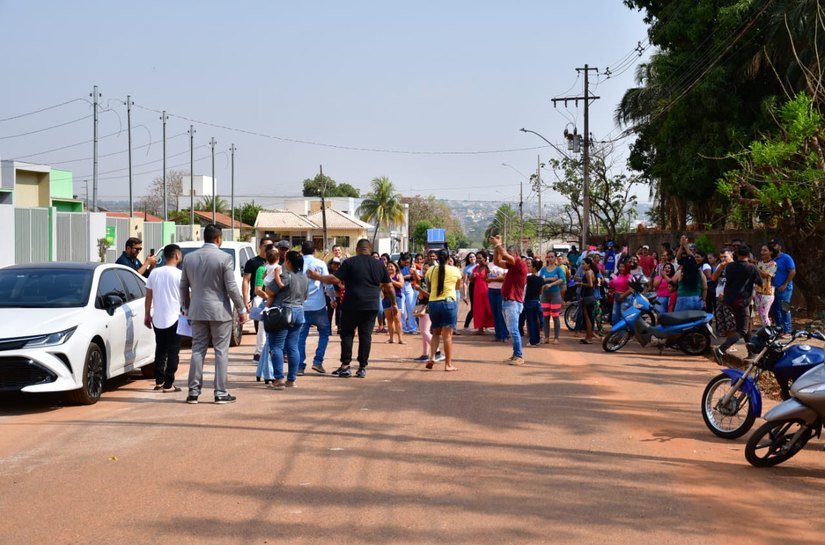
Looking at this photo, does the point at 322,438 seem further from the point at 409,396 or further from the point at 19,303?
the point at 19,303

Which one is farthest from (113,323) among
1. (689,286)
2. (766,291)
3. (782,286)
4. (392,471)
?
(782,286)

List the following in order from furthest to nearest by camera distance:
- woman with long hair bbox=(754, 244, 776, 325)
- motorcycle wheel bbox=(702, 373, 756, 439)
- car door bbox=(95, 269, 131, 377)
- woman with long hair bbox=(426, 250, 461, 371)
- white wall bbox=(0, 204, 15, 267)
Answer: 1. white wall bbox=(0, 204, 15, 267)
2. woman with long hair bbox=(754, 244, 776, 325)
3. woman with long hair bbox=(426, 250, 461, 371)
4. car door bbox=(95, 269, 131, 377)
5. motorcycle wheel bbox=(702, 373, 756, 439)

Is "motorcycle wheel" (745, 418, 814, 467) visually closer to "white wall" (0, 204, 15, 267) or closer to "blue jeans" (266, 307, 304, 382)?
"blue jeans" (266, 307, 304, 382)

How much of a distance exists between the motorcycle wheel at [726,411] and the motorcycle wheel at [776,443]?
936mm

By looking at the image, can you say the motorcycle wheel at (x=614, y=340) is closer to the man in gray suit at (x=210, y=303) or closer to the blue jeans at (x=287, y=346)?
the blue jeans at (x=287, y=346)

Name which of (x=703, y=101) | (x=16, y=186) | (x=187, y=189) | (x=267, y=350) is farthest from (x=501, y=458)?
(x=187, y=189)

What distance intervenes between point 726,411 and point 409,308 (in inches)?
481

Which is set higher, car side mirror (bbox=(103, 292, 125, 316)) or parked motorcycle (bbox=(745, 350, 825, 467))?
car side mirror (bbox=(103, 292, 125, 316))

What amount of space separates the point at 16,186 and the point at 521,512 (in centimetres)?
4390

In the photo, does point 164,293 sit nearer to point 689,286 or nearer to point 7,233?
point 689,286

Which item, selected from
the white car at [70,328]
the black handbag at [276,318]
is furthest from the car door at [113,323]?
the black handbag at [276,318]

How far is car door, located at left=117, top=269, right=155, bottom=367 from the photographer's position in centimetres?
1195

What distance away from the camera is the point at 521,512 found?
20.7 feet

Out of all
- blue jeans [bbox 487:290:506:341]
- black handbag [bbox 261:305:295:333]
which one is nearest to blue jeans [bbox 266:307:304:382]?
black handbag [bbox 261:305:295:333]
